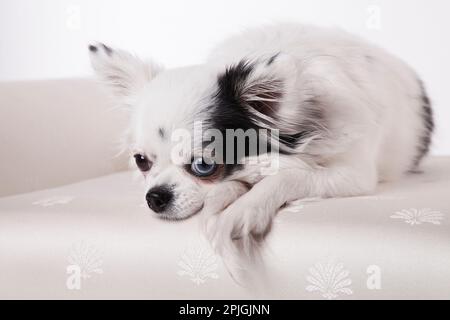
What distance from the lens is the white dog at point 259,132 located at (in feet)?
4.57

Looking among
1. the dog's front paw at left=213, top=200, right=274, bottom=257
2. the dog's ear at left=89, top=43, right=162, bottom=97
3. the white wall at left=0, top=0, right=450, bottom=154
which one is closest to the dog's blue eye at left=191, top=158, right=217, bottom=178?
the dog's front paw at left=213, top=200, right=274, bottom=257

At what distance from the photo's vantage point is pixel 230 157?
1441mm

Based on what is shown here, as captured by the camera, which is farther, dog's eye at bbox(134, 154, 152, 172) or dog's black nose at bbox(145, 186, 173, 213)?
dog's eye at bbox(134, 154, 152, 172)

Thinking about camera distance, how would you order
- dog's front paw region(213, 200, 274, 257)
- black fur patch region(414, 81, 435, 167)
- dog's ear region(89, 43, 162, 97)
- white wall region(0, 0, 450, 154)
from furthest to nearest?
white wall region(0, 0, 450, 154) < black fur patch region(414, 81, 435, 167) < dog's ear region(89, 43, 162, 97) < dog's front paw region(213, 200, 274, 257)

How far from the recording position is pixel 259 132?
1.47 metres

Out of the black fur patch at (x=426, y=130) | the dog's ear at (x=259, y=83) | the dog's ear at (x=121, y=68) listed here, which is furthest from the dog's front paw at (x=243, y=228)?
the black fur patch at (x=426, y=130)

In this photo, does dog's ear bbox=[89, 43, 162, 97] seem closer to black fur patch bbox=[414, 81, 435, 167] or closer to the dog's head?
the dog's head

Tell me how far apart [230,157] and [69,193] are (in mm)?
495

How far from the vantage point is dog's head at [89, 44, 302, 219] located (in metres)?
1.42

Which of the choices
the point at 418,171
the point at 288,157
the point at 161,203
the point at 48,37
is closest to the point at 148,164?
the point at 161,203

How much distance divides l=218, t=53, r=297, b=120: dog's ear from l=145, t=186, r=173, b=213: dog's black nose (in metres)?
0.25

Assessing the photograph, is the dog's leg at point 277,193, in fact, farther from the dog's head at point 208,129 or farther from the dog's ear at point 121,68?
the dog's ear at point 121,68

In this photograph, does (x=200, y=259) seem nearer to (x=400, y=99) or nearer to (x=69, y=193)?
(x=69, y=193)
